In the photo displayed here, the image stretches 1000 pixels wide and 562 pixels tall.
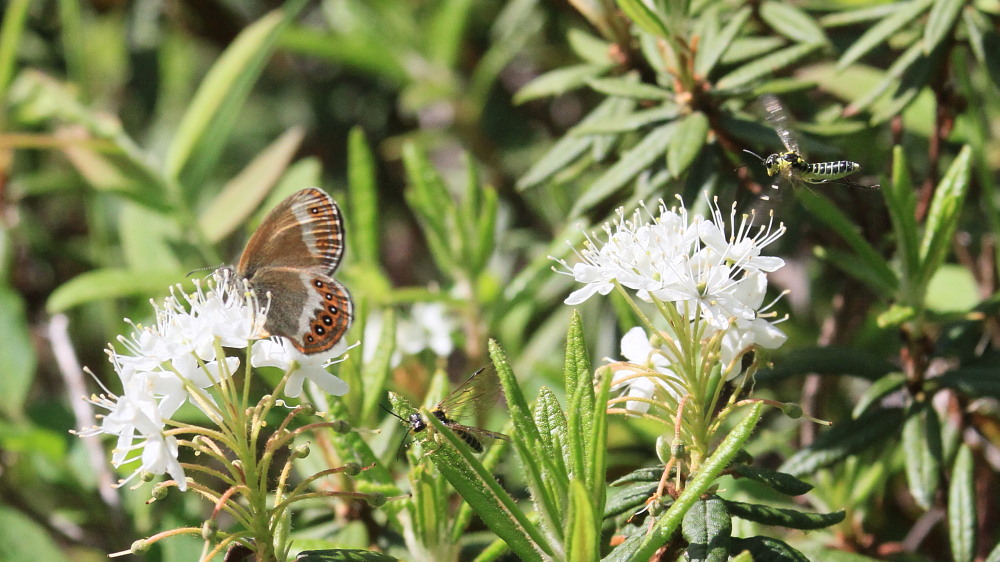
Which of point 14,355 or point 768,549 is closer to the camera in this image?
point 768,549

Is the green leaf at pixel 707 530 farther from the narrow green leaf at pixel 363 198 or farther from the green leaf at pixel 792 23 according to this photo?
the narrow green leaf at pixel 363 198

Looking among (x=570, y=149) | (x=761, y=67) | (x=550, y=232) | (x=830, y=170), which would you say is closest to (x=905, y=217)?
(x=830, y=170)

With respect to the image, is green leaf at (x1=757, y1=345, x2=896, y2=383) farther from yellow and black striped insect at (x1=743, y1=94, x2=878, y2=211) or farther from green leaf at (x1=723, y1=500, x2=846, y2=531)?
green leaf at (x1=723, y1=500, x2=846, y2=531)

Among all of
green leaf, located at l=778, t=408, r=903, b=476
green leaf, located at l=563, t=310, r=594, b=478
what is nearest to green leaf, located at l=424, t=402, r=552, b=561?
green leaf, located at l=563, t=310, r=594, b=478

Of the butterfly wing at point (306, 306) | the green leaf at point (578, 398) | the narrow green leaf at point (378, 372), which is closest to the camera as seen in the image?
the green leaf at point (578, 398)

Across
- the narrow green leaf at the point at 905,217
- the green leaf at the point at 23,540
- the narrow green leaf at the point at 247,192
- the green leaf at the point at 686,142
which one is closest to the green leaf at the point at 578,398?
the green leaf at the point at 686,142

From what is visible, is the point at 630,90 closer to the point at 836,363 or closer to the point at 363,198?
the point at 836,363
